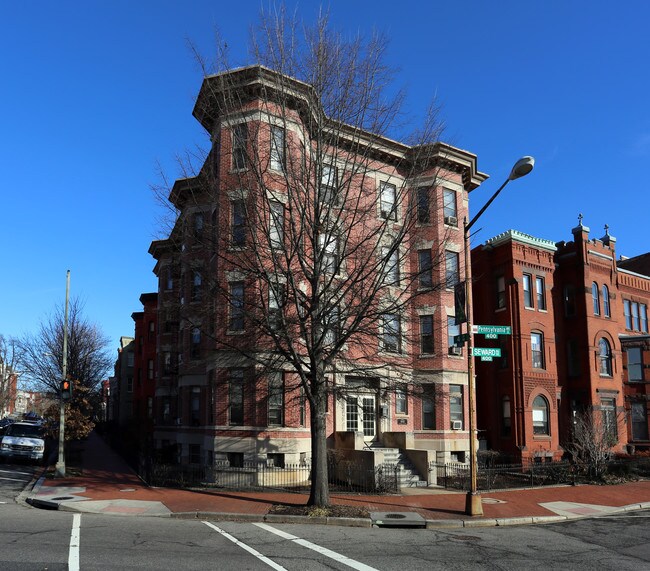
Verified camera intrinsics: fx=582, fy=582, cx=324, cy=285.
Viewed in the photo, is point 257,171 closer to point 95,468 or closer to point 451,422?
point 451,422

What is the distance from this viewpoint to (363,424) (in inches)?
1005

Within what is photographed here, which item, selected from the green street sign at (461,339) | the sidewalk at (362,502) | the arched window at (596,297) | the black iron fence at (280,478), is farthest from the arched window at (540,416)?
the green street sign at (461,339)

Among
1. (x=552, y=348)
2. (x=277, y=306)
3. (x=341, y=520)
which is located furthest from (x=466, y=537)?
(x=552, y=348)

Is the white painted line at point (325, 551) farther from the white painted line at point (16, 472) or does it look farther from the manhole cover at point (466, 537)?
the white painted line at point (16, 472)

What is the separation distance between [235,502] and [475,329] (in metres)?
8.31

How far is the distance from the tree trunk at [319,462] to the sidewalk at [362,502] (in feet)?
3.40

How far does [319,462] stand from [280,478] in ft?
19.8

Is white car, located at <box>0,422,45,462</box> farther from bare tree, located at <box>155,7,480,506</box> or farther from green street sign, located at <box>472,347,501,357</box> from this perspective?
green street sign, located at <box>472,347,501,357</box>

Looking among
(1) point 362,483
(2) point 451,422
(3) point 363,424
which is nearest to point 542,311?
(2) point 451,422

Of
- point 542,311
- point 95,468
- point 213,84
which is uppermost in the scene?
point 213,84

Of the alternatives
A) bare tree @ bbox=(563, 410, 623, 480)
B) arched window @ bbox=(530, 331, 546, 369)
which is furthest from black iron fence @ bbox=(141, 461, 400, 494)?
arched window @ bbox=(530, 331, 546, 369)

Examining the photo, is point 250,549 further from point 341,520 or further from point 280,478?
point 280,478

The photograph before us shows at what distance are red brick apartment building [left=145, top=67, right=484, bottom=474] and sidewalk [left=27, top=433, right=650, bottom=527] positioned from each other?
2995 mm

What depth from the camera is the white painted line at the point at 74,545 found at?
28.8ft
